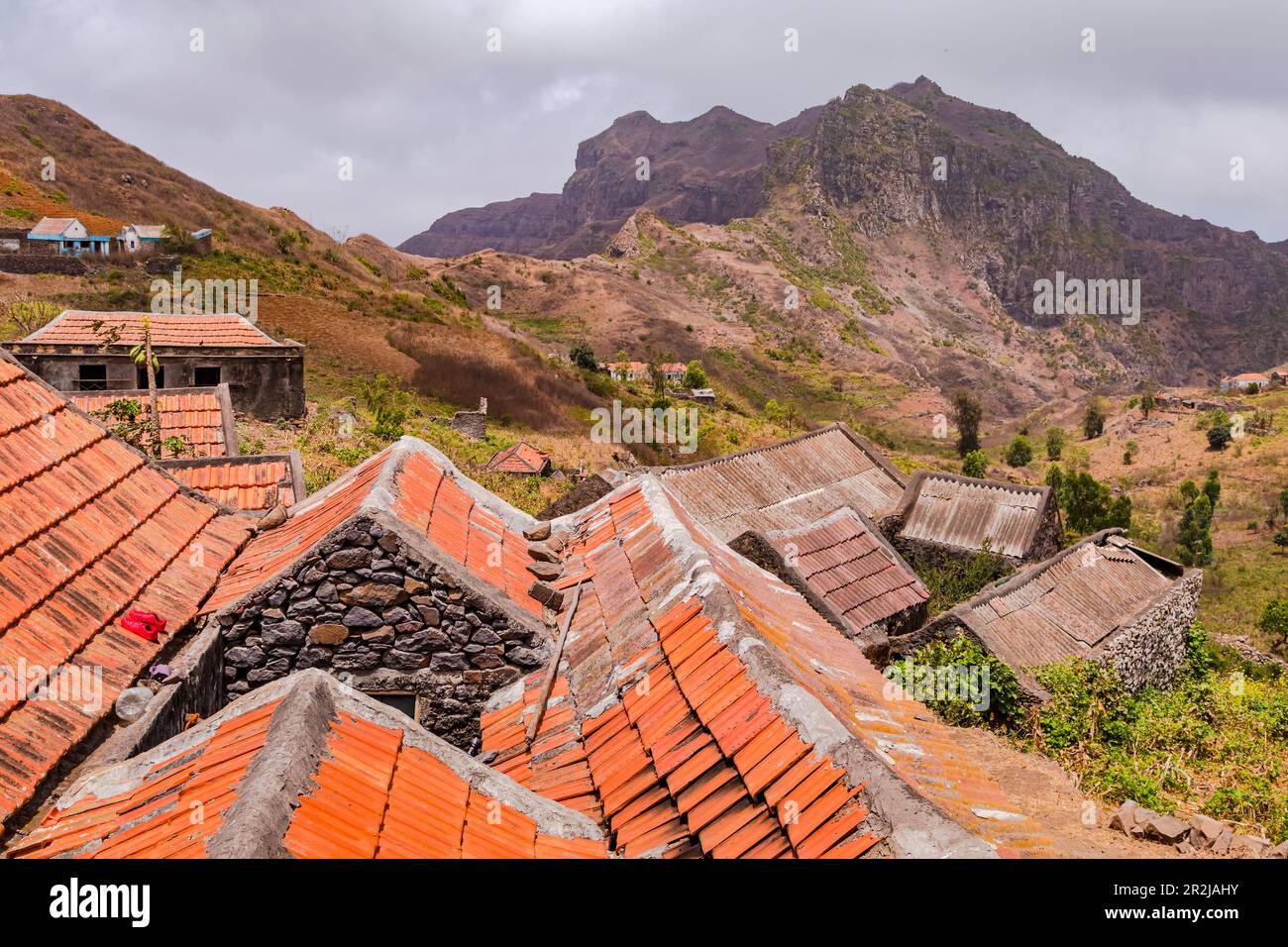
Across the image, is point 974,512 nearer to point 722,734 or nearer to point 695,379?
point 722,734

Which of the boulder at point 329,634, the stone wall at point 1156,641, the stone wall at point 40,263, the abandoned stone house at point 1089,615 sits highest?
the stone wall at point 40,263

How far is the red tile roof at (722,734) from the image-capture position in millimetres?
4902

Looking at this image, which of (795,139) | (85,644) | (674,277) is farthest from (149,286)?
(795,139)

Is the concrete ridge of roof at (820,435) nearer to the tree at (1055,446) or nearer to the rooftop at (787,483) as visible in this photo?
the rooftop at (787,483)

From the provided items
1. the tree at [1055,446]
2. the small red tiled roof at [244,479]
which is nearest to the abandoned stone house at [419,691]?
the small red tiled roof at [244,479]

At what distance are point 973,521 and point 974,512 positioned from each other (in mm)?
339

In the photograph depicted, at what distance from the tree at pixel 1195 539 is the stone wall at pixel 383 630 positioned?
42514mm

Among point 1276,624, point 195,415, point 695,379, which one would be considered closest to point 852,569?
point 195,415

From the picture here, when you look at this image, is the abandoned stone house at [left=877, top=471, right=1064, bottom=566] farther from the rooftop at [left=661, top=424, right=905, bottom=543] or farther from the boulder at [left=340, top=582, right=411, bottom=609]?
the boulder at [left=340, top=582, right=411, bottom=609]

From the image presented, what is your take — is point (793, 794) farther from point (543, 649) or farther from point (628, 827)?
point (543, 649)

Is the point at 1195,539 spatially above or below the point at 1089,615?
below

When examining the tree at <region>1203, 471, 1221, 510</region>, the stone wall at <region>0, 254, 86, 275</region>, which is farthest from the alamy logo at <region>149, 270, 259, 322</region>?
the tree at <region>1203, 471, 1221, 510</region>

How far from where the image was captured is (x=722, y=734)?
18.3 ft

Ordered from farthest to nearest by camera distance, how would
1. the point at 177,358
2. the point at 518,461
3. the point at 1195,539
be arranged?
the point at 1195,539 < the point at 518,461 < the point at 177,358
